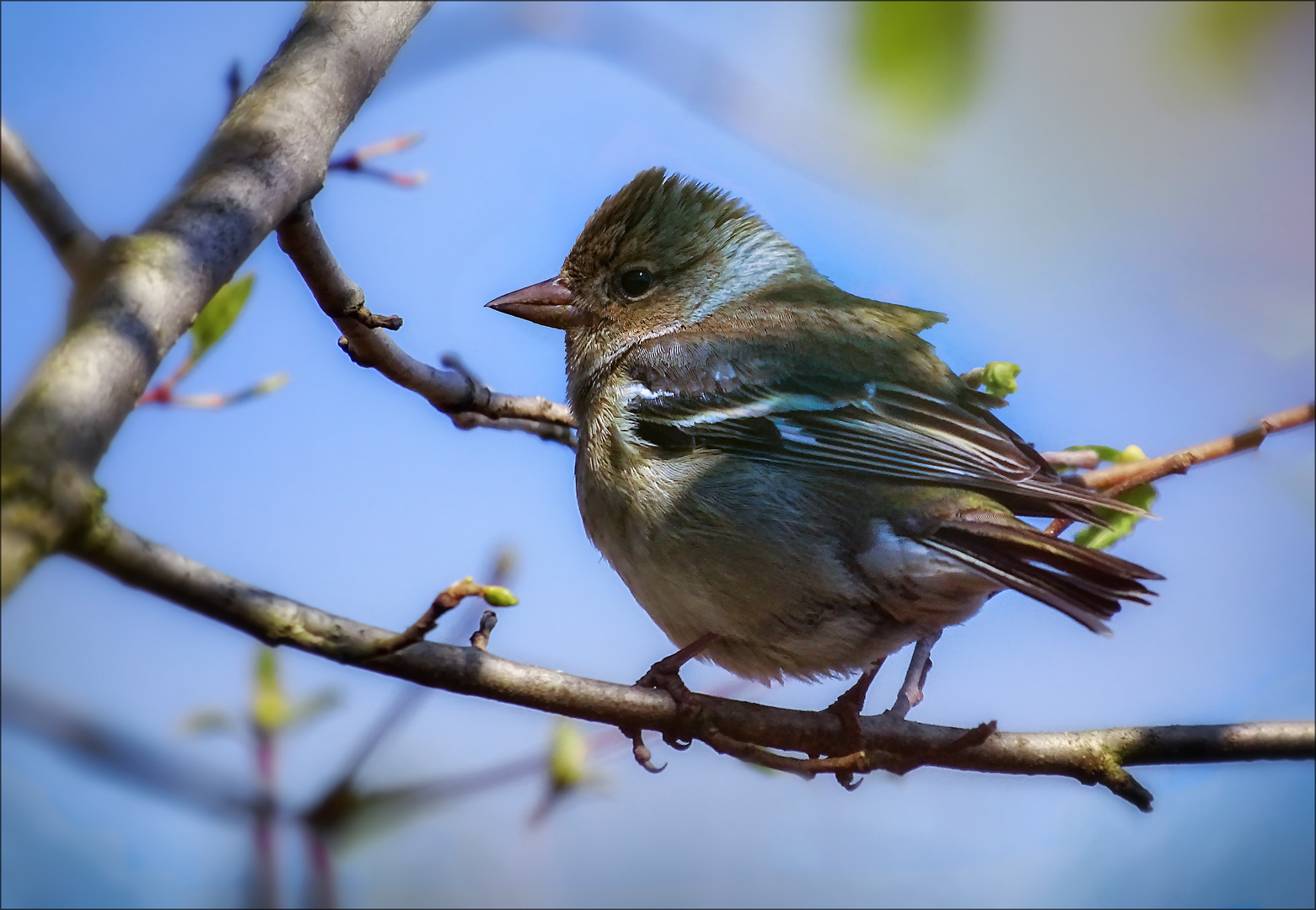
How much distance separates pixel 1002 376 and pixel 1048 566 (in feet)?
2.40

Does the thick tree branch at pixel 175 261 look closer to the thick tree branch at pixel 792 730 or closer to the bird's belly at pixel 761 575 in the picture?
the thick tree branch at pixel 792 730

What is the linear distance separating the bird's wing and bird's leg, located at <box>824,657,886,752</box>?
0.60 meters

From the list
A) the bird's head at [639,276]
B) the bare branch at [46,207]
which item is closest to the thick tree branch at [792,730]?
the bare branch at [46,207]

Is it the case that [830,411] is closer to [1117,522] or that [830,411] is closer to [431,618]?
[1117,522]

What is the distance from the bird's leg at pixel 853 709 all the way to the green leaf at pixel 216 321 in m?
1.85

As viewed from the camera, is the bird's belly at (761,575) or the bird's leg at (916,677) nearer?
the bird's leg at (916,677)

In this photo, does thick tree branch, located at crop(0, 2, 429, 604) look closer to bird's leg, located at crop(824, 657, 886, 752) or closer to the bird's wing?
the bird's wing

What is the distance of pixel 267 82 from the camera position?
→ 2.44 m

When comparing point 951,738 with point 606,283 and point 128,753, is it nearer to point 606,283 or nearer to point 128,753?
point 128,753

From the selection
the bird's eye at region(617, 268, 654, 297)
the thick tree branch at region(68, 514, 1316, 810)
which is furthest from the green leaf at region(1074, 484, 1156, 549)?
the bird's eye at region(617, 268, 654, 297)

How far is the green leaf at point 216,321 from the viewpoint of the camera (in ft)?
9.89

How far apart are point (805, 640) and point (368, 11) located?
6.74ft

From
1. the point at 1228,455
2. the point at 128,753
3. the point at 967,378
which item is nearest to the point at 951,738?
the point at 1228,455

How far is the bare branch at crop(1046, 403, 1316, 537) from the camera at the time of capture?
305cm
